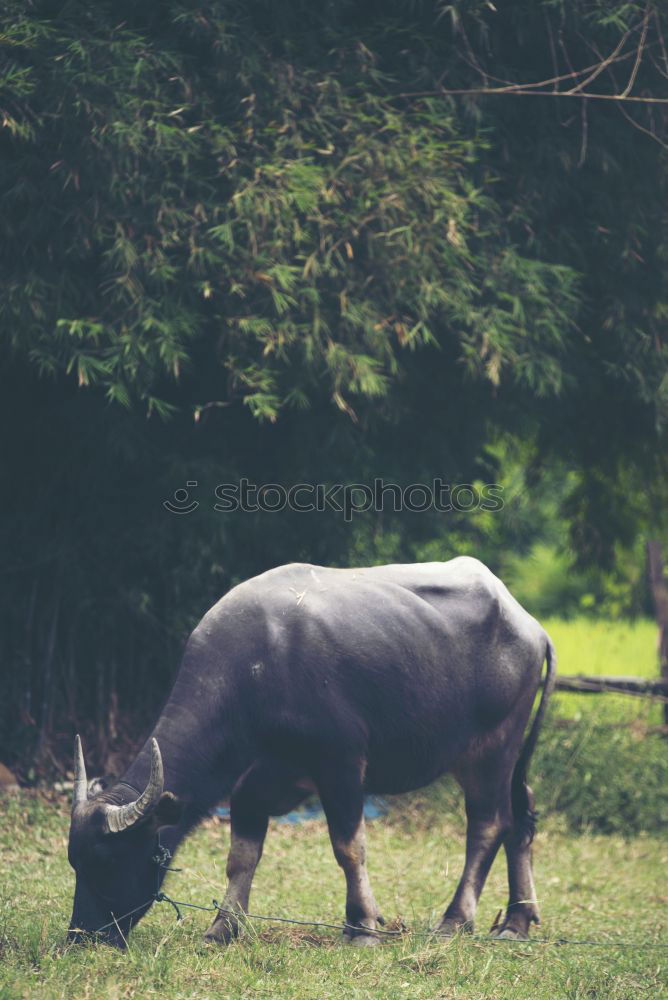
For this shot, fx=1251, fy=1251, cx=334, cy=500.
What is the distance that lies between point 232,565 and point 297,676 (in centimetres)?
347

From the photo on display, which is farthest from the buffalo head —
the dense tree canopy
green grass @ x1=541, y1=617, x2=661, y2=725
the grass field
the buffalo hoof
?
green grass @ x1=541, y1=617, x2=661, y2=725

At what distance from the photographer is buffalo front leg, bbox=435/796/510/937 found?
539 centimetres

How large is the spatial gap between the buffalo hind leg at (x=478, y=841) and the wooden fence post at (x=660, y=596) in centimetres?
376

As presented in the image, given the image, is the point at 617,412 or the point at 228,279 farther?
the point at 617,412

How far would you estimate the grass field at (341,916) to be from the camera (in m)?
4.41

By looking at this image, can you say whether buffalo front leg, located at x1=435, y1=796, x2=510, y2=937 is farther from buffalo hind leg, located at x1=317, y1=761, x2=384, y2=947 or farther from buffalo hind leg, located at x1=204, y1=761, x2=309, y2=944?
buffalo hind leg, located at x1=204, y1=761, x2=309, y2=944

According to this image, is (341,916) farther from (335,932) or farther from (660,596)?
(660,596)

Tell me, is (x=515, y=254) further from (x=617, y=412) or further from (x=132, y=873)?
(x=132, y=873)

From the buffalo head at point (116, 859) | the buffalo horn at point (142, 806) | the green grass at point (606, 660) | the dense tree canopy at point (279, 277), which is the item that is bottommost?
the green grass at point (606, 660)

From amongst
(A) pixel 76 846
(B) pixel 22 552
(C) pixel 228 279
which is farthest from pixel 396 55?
(A) pixel 76 846

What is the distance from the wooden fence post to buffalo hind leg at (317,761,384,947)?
4.45m

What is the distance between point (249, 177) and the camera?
7.14 m

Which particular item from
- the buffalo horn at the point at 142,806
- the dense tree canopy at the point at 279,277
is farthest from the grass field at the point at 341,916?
the dense tree canopy at the point at 279,277

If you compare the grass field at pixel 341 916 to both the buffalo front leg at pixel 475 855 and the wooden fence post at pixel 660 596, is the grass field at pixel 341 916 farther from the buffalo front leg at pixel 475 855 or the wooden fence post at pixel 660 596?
the wooden fence post at pixel 660 596
